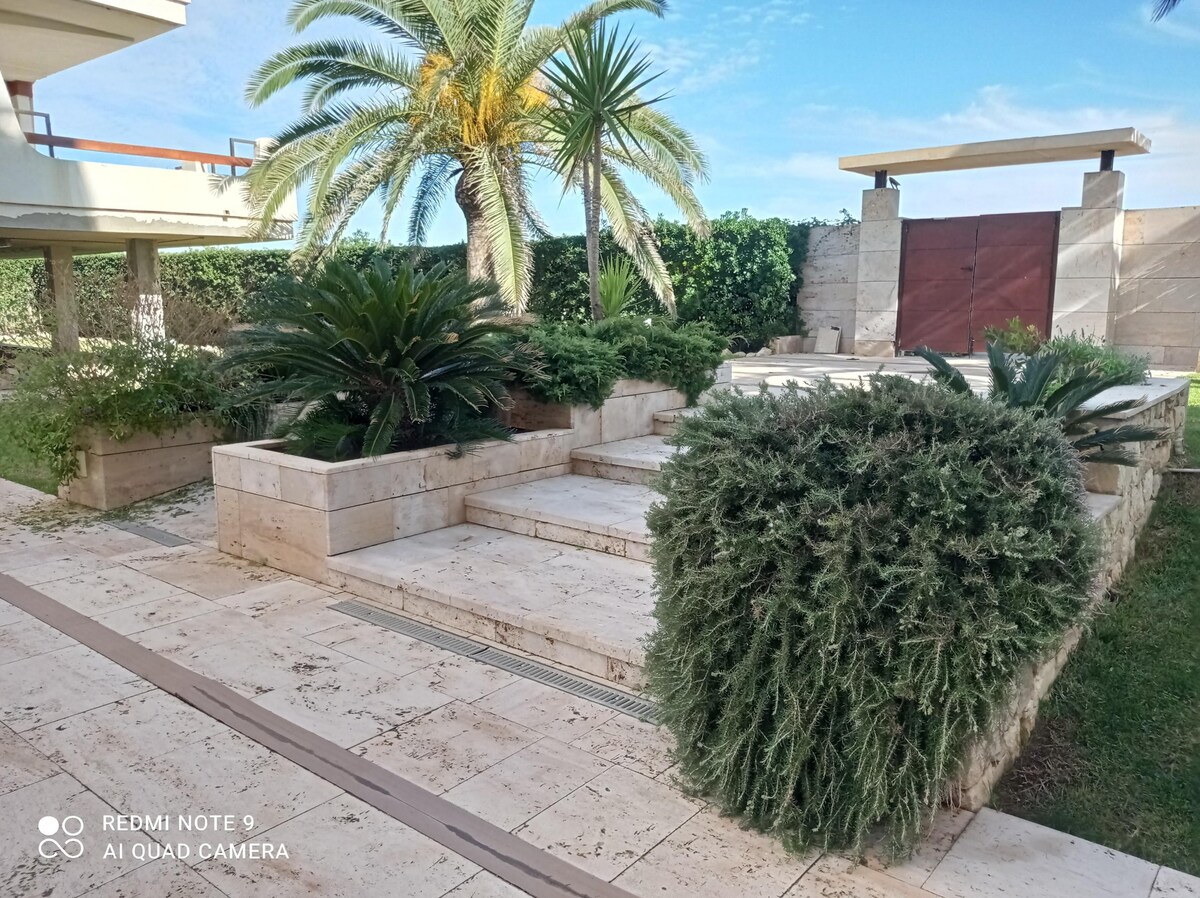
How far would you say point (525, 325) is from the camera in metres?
6.99

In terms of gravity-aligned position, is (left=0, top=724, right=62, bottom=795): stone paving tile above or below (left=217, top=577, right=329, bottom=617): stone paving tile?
below

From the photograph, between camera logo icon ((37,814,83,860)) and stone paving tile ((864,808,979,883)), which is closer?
stone paving tile ((864,808,979,883))

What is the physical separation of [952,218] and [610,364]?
9.29 metres

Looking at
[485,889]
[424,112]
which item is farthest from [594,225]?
[485,889]

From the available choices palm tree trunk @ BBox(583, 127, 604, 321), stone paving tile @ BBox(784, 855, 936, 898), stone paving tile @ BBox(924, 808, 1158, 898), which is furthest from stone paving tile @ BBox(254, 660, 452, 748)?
palm tree trunk @ BBox(583, 127, 604, 321)

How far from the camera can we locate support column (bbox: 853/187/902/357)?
13539mm

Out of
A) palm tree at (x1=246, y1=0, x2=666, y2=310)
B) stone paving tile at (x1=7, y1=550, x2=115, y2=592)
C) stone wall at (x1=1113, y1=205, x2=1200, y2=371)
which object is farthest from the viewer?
stone wall at (x1=1113, y1=205, x2=1200, y2=371)

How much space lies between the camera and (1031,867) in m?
2.27

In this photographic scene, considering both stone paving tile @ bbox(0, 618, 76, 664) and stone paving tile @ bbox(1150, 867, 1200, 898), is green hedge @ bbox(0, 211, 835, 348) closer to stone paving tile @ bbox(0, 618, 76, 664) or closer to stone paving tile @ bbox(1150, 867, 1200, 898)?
stone paving tile @ bbox(0, 618, 76, 664)

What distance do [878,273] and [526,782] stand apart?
41.4ft

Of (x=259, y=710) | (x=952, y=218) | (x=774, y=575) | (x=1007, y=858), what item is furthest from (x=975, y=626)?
(x=952, y=218)

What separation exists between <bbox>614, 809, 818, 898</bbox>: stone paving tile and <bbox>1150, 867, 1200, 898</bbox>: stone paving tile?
2.88ft

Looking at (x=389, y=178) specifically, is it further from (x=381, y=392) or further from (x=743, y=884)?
(x=743, y=884)

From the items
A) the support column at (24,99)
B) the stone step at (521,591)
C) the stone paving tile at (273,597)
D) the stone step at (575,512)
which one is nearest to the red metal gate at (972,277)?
the stone step at (575,512)
